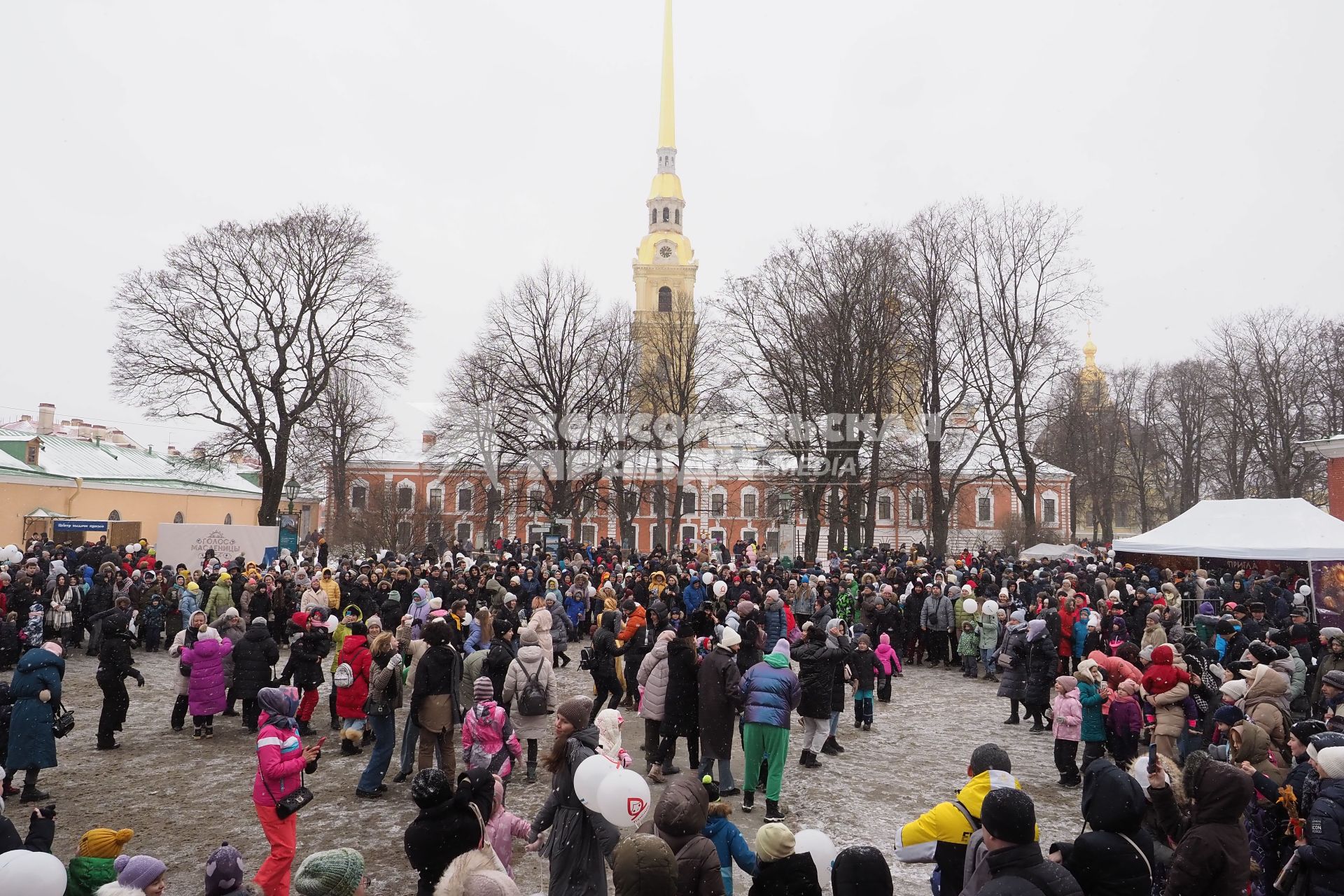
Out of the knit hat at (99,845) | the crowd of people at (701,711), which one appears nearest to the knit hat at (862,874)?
the crowd of people at (701,711)

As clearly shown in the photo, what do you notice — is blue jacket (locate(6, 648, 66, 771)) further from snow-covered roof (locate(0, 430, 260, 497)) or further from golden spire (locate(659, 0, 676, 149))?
golden spire (locate(659, 0, 676, 149))

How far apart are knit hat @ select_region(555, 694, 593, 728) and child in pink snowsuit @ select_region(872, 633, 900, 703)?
6.34 m

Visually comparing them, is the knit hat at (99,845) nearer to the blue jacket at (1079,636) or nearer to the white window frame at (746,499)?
the blue jacket at (1079,636)

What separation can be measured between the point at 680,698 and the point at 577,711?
314 cm

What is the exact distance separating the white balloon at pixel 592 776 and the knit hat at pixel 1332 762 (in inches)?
143

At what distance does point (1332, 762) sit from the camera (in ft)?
13.0

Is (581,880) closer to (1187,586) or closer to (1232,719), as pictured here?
(1232,719)

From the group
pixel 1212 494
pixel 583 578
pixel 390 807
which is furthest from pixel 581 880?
pixel 1212 494

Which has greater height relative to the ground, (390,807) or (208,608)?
(208,608)

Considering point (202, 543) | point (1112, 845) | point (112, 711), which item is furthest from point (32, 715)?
point (202, 543)

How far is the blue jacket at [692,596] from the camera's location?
571 inches

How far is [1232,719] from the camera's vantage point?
5680 mm

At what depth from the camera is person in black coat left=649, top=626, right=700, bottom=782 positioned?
301 inches

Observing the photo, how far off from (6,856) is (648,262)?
5860 centimetres
